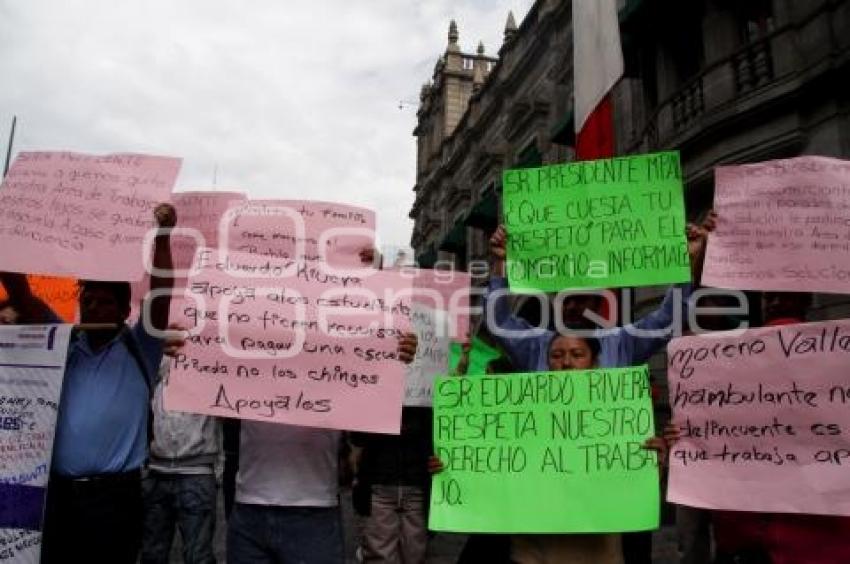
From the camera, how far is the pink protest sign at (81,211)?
2934mm

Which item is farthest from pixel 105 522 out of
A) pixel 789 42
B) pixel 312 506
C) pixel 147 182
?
pixel 789 42

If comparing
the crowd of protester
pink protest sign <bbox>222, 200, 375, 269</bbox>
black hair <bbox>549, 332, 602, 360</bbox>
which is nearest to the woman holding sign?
the crowd of protester

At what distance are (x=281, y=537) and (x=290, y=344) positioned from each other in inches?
27.4

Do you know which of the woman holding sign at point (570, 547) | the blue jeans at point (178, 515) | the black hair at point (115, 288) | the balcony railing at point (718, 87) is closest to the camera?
the woman holding sign at point (570, 547)

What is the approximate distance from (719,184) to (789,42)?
7858 millimetres

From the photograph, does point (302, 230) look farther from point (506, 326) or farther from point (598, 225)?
point (598, 225)

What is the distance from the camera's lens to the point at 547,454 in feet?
8.61

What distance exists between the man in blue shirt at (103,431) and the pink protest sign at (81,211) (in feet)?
0.34

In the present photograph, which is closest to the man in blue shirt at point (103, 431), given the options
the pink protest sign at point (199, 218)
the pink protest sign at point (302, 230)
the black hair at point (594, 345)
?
the pink protest sign at point (302, 230)

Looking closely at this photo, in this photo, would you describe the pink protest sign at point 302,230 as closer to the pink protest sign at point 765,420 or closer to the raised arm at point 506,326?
the raised arm at point 506,326

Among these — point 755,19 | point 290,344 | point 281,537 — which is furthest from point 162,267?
point 755,19

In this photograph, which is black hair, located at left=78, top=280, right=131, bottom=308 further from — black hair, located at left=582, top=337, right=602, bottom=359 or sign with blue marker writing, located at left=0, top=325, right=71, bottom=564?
black hair, located at left=582, top=337, right=602, bottom=359

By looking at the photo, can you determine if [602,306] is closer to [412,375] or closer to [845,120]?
[412,375]

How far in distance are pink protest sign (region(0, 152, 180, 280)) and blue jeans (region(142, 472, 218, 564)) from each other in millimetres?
1753
